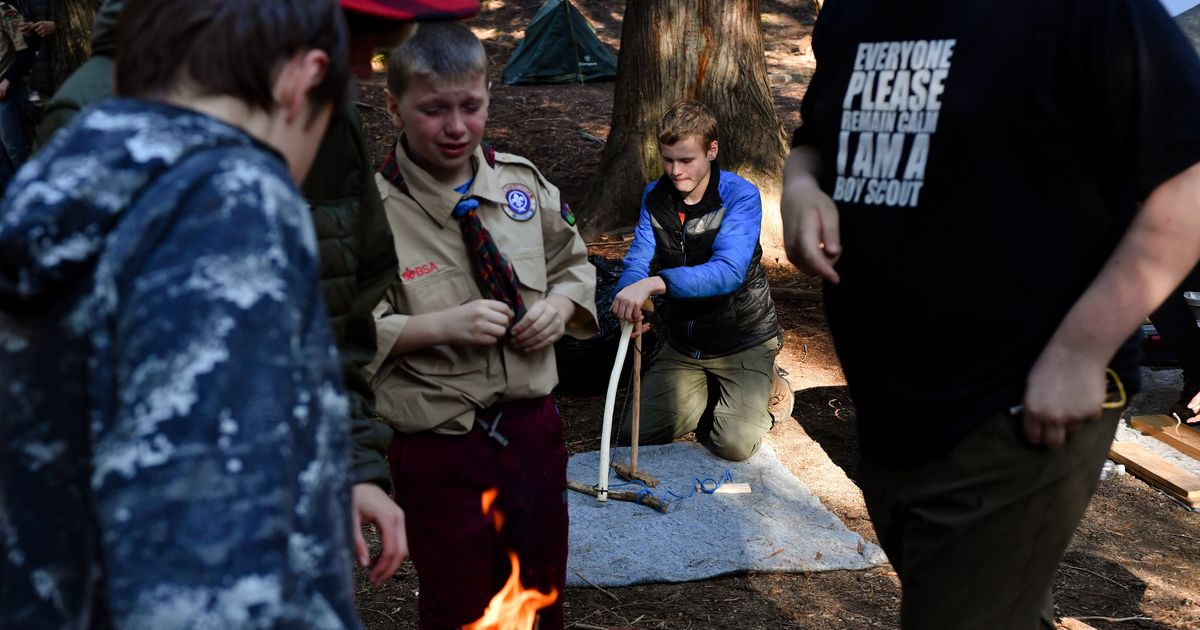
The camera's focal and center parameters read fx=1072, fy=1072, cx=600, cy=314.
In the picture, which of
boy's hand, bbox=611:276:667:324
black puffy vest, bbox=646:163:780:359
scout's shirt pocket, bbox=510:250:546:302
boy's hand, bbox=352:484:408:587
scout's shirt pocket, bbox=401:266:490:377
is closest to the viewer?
boy's hand, bbox=352:484:408:587

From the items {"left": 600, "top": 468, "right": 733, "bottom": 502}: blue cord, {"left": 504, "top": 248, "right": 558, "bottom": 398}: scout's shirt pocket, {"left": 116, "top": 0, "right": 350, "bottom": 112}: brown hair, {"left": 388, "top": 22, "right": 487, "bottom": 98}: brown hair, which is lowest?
{"left": 600, "top": 468, "right": 733, "bottom": 502}: blue cord

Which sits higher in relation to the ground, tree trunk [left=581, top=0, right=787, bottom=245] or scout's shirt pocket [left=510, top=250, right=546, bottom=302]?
scout's shirt pocket [left=510, top=250, right=546, bottom=302]

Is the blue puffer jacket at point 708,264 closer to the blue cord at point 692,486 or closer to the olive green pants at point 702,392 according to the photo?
the olive green pants at point 702,392

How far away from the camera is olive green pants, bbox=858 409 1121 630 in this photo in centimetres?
188

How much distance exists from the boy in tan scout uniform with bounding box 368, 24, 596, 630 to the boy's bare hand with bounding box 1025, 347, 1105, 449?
4.65 feet

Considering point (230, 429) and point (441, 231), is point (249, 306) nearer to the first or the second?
point (230, 429)

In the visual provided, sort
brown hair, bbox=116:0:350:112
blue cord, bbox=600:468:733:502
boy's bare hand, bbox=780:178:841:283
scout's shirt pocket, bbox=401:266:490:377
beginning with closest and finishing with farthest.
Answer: brown hair, bbox=116:0:350:112
boy's bare hand, bbox=780:178:841:283
scout's shirt pocket, bbox=401:266:490:377
blue cord, bbox=600:468:733:502

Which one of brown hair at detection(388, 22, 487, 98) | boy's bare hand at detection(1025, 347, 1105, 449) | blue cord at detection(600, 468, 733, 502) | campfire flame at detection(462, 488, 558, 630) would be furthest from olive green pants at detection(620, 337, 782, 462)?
boy's bare hand at detection(1025, 347, 1105, 449)

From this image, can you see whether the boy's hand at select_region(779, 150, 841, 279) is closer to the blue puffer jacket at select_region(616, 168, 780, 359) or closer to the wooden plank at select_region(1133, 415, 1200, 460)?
the blue puffer jacket at select_region(616, 168, 780, 359)

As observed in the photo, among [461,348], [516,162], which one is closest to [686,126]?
[516,162]

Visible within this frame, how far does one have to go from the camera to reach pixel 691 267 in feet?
16.8

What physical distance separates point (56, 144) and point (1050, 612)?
6.13 ft

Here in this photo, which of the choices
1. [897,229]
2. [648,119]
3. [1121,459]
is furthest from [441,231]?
[648,119]

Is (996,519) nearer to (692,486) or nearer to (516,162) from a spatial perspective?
(516,162)
